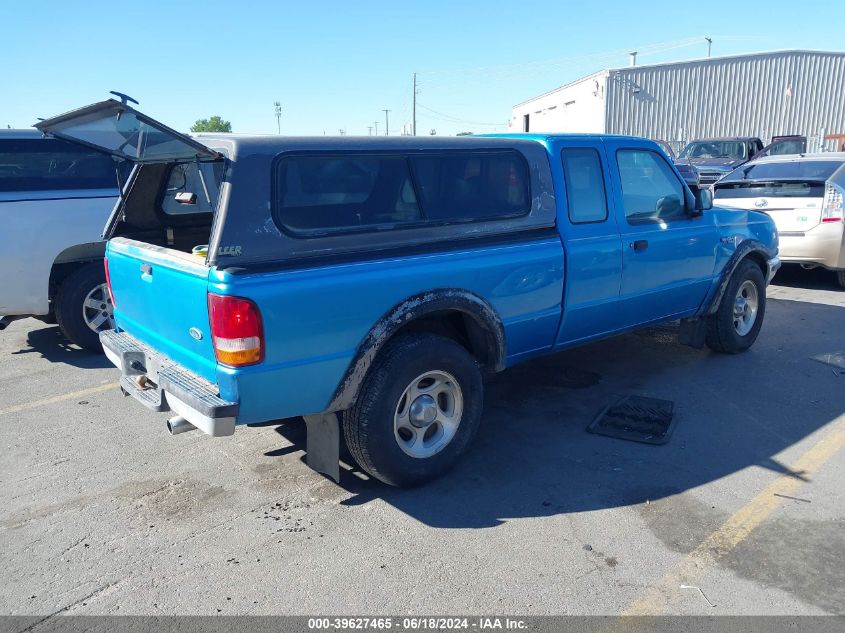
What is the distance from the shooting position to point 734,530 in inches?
138

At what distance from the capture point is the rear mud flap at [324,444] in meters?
3.72

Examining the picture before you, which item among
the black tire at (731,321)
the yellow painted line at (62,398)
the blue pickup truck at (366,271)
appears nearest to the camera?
the blue pickup truck at (366,271)

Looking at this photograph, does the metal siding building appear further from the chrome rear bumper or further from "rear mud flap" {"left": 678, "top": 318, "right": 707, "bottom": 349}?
the chrome rear bumper

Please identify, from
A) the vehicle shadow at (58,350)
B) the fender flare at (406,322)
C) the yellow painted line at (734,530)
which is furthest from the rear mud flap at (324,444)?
the vehicle shadow at (58,350)

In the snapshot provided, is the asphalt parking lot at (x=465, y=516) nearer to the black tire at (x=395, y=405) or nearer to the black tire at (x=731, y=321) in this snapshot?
the black tire at (x=395, y=405)

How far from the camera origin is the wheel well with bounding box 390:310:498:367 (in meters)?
4.11

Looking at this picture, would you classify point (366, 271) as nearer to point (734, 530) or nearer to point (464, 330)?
point (464, 330)

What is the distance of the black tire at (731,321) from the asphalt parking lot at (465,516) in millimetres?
735

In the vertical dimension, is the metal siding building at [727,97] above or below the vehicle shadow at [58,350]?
above

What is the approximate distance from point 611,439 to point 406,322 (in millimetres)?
1798

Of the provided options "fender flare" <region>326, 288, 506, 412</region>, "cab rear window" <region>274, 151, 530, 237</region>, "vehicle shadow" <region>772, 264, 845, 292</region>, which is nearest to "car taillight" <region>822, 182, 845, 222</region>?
"vehicle shadow" <region>772, 264, 845, 292</region>

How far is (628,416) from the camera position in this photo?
4.92 meters

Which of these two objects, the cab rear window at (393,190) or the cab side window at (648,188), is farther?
the cab side window at (648,188)

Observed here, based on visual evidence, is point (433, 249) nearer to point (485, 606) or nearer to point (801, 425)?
point (485, 606)
